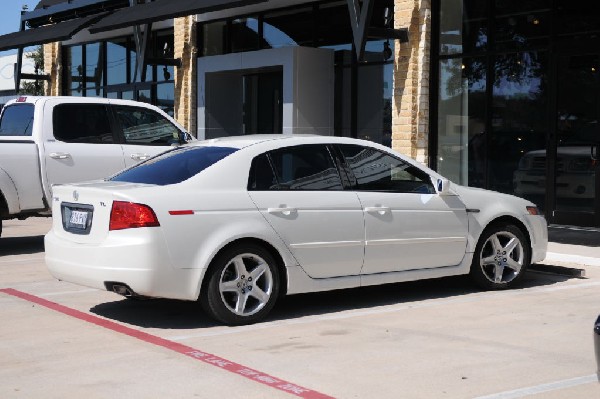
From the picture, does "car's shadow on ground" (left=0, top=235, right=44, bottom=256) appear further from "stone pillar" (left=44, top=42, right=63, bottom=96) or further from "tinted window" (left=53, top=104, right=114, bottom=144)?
"stone pillar" (left=44, top=42, right=63, bottom=96)

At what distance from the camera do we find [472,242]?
8766 millimetres

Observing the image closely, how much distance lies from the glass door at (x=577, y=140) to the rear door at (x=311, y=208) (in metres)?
6.69

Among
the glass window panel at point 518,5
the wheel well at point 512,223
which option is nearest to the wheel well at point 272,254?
the wheel well at point 512,223

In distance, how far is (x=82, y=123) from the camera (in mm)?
12383

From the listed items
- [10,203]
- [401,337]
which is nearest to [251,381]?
[401,337]

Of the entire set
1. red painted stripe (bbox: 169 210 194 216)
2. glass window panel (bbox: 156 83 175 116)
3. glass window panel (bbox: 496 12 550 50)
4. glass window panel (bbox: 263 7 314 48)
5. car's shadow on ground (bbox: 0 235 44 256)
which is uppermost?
glass window panel (bbox: 263 7 314 48)

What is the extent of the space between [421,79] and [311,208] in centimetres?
826

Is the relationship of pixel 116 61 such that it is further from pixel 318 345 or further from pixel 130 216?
pixel 318 345

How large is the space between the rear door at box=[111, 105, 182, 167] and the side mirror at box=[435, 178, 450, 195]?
16.5ft

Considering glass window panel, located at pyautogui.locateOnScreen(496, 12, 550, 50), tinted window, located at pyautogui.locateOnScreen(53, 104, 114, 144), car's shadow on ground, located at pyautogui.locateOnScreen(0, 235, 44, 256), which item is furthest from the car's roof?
Result: glass window panel, located at pyautogui.locateOnScreen(496, 12, 550, 50)

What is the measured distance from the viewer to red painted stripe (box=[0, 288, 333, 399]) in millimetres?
5461

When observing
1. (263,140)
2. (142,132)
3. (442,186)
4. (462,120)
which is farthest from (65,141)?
(462,120)

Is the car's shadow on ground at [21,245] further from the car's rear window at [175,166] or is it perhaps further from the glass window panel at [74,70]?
the glass window panel at [74,70]

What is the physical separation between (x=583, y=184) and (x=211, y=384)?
9.51 meters
